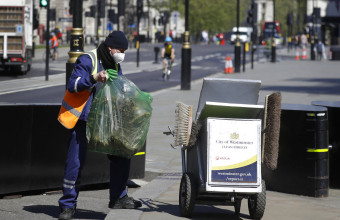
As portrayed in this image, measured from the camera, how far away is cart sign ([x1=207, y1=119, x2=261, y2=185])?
6855 millimetres

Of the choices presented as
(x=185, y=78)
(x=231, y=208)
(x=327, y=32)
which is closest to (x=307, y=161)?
(x=231, y=208)

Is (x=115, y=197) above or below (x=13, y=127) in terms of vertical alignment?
below

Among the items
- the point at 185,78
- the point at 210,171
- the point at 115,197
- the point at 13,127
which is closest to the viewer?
Result: the point at 210,171

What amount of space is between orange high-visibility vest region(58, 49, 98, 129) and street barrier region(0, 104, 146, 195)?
1116mm

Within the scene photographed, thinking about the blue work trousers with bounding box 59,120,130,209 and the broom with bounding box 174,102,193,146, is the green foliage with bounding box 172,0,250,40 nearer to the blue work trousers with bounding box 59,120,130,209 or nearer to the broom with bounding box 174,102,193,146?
the broom with bounding box 174,102,193,146

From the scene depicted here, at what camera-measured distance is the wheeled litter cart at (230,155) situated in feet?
22.5

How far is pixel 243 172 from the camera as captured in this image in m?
6.91

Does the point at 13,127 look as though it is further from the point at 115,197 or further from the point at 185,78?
the point at 185,78

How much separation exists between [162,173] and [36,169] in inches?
77.2

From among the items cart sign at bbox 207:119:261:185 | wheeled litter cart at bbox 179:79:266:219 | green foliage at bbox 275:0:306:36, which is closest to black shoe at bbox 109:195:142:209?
wheeled litter cart at bbox 179:79:266:219

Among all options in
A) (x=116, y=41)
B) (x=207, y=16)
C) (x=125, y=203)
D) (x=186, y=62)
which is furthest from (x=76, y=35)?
(x=207, y=16)

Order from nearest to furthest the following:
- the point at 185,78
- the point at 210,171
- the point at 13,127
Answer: the point at 210,171 → the point at 13,127 → the point at 185,78

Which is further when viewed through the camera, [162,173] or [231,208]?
[162,173]

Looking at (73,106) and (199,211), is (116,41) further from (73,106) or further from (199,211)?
(199,211)
